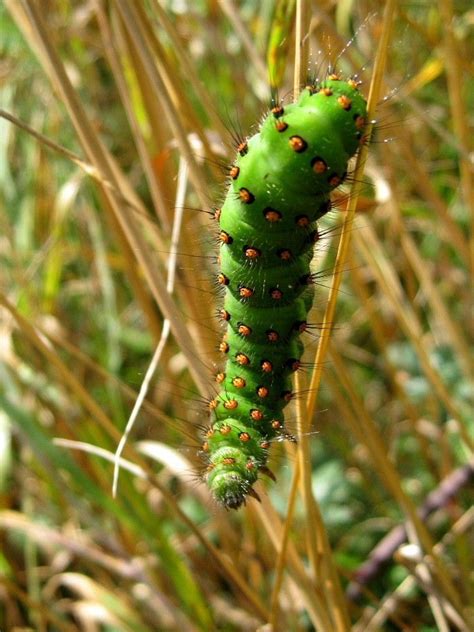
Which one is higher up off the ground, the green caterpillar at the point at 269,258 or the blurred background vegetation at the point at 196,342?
the blurred background vegetation at the point at 196,342

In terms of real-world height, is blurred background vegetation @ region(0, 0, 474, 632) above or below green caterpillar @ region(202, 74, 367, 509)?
above

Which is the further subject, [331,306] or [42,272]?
[42,272]

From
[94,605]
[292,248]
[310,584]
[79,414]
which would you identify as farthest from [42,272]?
[292,248]

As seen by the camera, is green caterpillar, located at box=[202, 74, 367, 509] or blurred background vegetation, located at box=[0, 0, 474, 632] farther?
blurred background vegetation, located at box=[0, 0, 474, 632]

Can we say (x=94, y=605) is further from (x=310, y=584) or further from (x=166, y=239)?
(x=166, y=239)

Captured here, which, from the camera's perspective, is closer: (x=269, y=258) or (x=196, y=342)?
(x=269, y=258)
